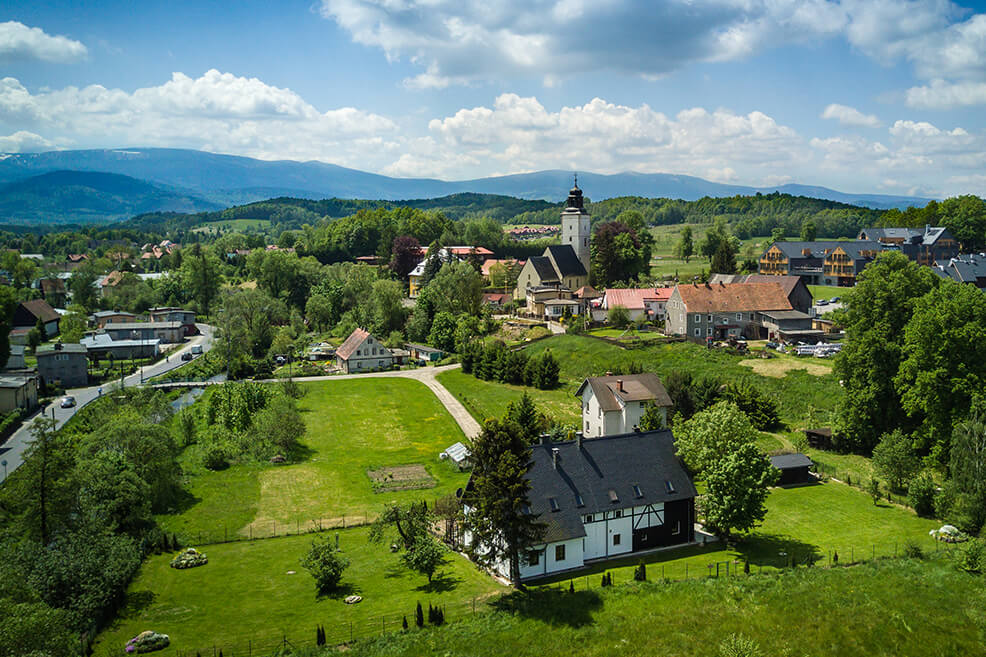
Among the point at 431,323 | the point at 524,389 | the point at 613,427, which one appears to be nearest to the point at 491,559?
the point at 613,427

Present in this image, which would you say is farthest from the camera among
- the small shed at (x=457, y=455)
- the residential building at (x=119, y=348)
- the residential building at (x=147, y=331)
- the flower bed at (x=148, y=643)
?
the residential building at (x=147, y=331)

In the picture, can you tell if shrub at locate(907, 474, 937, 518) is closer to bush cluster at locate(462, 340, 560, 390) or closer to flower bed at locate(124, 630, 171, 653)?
bush cluster at locate(462, 340, 560, 390)

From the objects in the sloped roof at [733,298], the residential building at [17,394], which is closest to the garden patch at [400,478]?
the residential building at [17,394]

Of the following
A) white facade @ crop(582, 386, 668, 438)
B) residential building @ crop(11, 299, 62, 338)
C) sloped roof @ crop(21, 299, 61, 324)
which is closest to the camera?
white facade @ crop(582, 386, 668, 438)

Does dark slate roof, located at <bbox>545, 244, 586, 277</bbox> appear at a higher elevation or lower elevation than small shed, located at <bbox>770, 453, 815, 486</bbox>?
higher

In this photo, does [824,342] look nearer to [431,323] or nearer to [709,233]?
[431,323]

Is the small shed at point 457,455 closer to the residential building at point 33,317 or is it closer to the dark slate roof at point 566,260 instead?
the dark slate roof at point 566,260

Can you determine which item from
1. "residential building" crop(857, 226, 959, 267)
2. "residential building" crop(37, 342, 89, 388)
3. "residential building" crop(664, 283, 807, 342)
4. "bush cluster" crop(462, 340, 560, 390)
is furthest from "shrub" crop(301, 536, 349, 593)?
"residential building" crop(857, 226, 959, 267)
